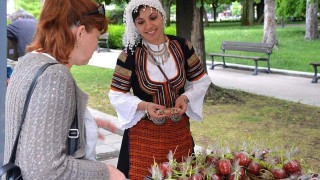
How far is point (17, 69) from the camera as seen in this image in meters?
1.76

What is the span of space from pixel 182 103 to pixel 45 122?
67.0 inches

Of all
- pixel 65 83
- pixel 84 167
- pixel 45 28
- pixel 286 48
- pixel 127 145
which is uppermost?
pixel 45 28

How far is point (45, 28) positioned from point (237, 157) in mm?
1312

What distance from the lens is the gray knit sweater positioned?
162 centimetres

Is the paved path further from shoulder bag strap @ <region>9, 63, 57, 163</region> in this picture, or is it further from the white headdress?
shoulder bag strap @ <region>9, 63, 57, 163</region>

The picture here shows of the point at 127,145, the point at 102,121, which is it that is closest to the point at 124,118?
the point at 127,145

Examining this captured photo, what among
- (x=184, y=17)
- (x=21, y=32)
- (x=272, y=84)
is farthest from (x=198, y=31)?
(x=21, y=32)

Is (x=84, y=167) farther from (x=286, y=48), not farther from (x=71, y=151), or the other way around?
(x=286, y=48)

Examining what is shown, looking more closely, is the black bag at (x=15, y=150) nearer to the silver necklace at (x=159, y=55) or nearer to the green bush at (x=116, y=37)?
the silver necklace at (x=159, y=55)

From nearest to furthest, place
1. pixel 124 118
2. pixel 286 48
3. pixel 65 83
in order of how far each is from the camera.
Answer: pixel 65 83 → pixel 124 118 → pixel 286 48

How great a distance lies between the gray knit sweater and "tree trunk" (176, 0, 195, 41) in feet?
21.9

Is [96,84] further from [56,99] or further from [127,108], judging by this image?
[56,99]

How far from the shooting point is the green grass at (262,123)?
635 centimetres

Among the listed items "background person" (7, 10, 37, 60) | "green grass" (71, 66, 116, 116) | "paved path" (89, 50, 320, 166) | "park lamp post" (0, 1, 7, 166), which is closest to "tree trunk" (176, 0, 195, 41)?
"green grass" (71, 66, 116, 116)
